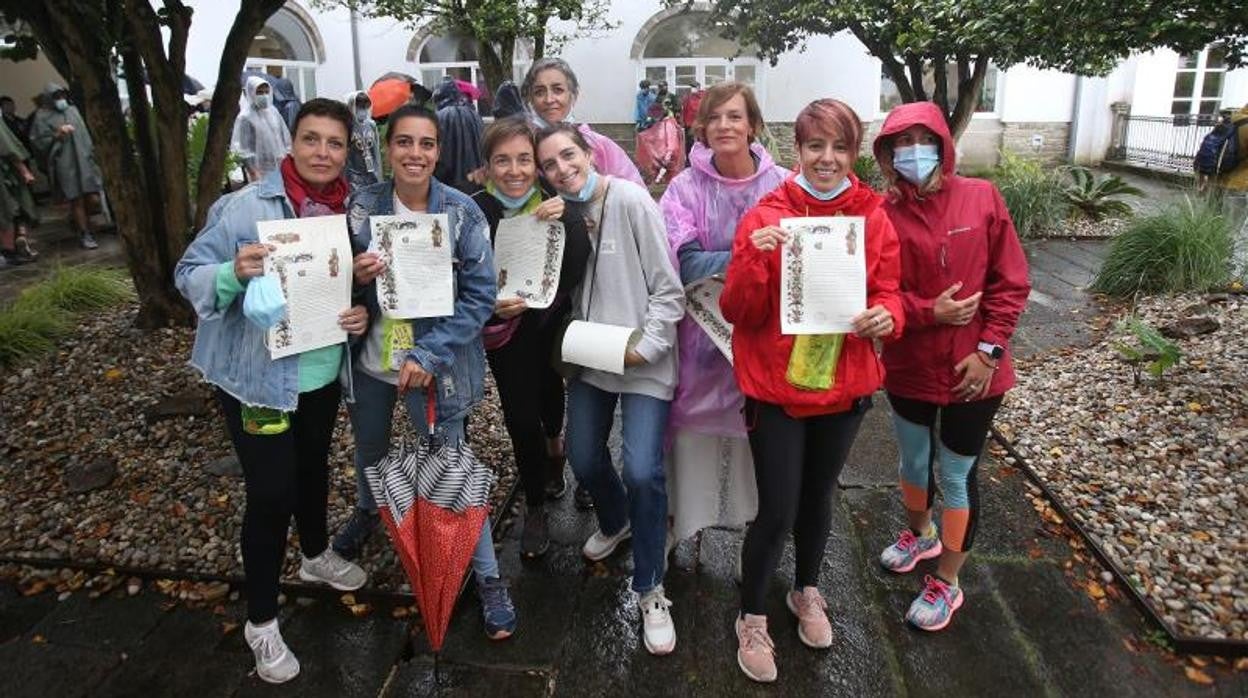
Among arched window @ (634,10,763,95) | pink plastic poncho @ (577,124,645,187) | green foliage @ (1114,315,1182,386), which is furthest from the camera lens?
arched window @ (634,10,763,95)

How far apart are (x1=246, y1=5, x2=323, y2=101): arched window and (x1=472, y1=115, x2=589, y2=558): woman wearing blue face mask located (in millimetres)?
16889

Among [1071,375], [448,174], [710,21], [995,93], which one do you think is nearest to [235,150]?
[448,174]

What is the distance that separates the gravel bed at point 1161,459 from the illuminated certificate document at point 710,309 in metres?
1.91

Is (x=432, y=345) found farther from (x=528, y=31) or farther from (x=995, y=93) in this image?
(x=995, y=93)

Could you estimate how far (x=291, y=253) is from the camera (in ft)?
7.83

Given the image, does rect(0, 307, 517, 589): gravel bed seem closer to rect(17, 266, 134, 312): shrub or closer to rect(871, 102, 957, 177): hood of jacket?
rect(17, 266, 134, 312): shrub

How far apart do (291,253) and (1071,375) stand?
16.1 feet

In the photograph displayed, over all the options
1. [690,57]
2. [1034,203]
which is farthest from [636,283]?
[690,57]

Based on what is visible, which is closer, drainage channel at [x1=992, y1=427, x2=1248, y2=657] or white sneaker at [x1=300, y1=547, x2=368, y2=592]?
drainage channel at [x1=992, y1=427, x2=1248, y2=657]

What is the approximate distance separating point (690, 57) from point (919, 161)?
17.8 m

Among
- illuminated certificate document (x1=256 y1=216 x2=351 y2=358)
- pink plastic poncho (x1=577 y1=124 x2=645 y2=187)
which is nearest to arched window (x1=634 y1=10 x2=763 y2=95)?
pink plastic poncho (x1=577 y1=124 x2=645 y2=187)

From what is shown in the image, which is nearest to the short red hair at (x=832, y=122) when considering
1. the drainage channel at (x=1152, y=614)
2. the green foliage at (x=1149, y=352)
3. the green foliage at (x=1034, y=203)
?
the drainage channel at (x=1152, y=614)

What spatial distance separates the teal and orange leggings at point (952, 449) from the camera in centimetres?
270

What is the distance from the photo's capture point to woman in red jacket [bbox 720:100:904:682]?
2393mm
